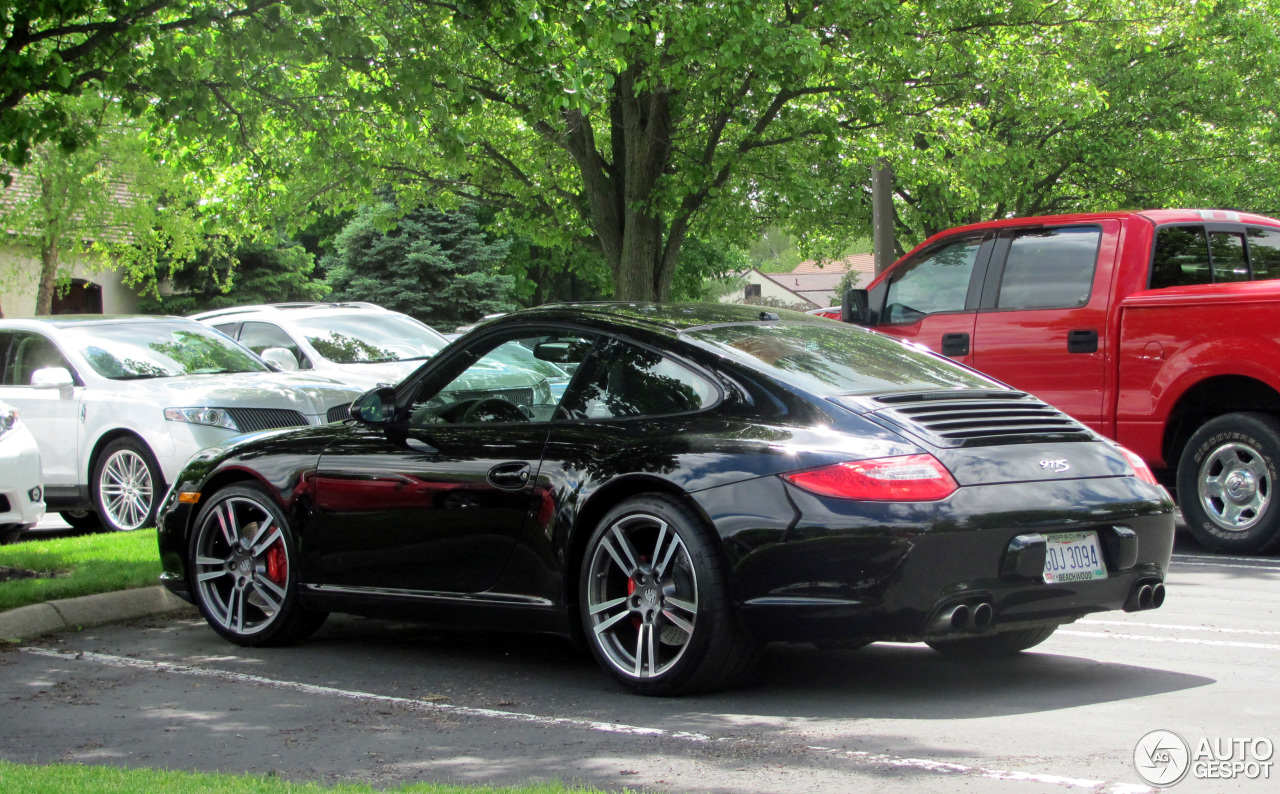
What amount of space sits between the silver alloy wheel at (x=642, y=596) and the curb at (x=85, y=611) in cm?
336

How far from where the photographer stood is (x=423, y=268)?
41.1 metres

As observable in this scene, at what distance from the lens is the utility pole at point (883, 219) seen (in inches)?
611

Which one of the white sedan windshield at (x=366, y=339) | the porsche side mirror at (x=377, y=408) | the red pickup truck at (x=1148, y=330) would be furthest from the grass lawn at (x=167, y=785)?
the white sedan windshield at (x=366, y=339)

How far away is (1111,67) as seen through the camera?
2778cm

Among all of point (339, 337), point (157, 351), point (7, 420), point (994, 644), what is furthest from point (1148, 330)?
point (339, 337)

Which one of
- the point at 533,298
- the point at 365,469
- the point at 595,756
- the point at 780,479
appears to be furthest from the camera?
the point at 533,298

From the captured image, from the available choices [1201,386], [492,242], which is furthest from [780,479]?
[492,242]

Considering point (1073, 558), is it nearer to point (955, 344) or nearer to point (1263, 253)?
point (955, 344)

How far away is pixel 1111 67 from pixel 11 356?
22.2m

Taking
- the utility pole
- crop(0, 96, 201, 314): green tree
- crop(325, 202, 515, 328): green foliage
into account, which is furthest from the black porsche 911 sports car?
crop(325, 202, 515, 328): green foliage

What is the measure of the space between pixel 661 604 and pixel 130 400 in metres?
7.29

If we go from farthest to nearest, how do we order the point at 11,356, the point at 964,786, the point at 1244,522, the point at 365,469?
the point at 11,356, the point at 1244,522, the point at 365,469, the point at 964,786

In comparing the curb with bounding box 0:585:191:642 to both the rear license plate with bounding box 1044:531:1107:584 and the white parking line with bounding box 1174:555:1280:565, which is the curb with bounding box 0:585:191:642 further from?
the white parking line with bounding box 1174:555:1280:565

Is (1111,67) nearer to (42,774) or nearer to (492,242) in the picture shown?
(492,242)
